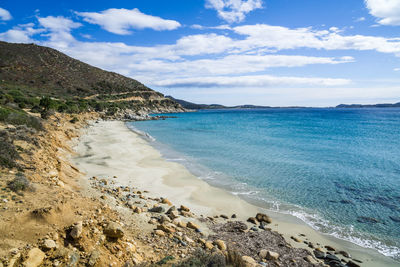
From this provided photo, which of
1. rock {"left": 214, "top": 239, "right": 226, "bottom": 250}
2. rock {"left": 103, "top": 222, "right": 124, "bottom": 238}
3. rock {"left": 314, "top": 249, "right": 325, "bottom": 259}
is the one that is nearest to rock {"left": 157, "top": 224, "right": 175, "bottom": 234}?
rock {"left": 214, "top": 239, "right": 226, "bottom": 250}

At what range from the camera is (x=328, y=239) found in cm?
937

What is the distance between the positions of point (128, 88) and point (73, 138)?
8705 centimetres

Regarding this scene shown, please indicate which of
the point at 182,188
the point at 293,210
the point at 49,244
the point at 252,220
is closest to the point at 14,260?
the point at 49,244

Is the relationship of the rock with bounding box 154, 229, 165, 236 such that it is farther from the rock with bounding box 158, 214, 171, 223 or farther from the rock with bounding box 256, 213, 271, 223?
the rock with bounding box 256, 213, 271, 223

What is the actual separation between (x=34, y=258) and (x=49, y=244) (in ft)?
1.32

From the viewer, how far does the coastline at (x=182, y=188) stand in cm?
916

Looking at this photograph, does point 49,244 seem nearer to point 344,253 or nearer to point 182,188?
point 344,253

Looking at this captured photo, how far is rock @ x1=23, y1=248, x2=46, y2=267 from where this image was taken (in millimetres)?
4519

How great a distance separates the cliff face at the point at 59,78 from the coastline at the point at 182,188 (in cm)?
4889

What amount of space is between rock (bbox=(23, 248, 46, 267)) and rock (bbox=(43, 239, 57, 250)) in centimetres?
14

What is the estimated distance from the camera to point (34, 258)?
15.3ft

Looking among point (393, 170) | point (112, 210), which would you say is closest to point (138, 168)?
point (112, 210)

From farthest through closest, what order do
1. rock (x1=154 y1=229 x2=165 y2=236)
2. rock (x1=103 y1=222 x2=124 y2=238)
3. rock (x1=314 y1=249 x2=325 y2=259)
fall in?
rock (x1=314 y1=249 x2=325 y2=259), rock (x1=154 y1=229 x2=165 y2=236), rock (x1=103 y1=222 x2=124 y2=238)

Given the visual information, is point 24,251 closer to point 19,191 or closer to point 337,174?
point 19,191
